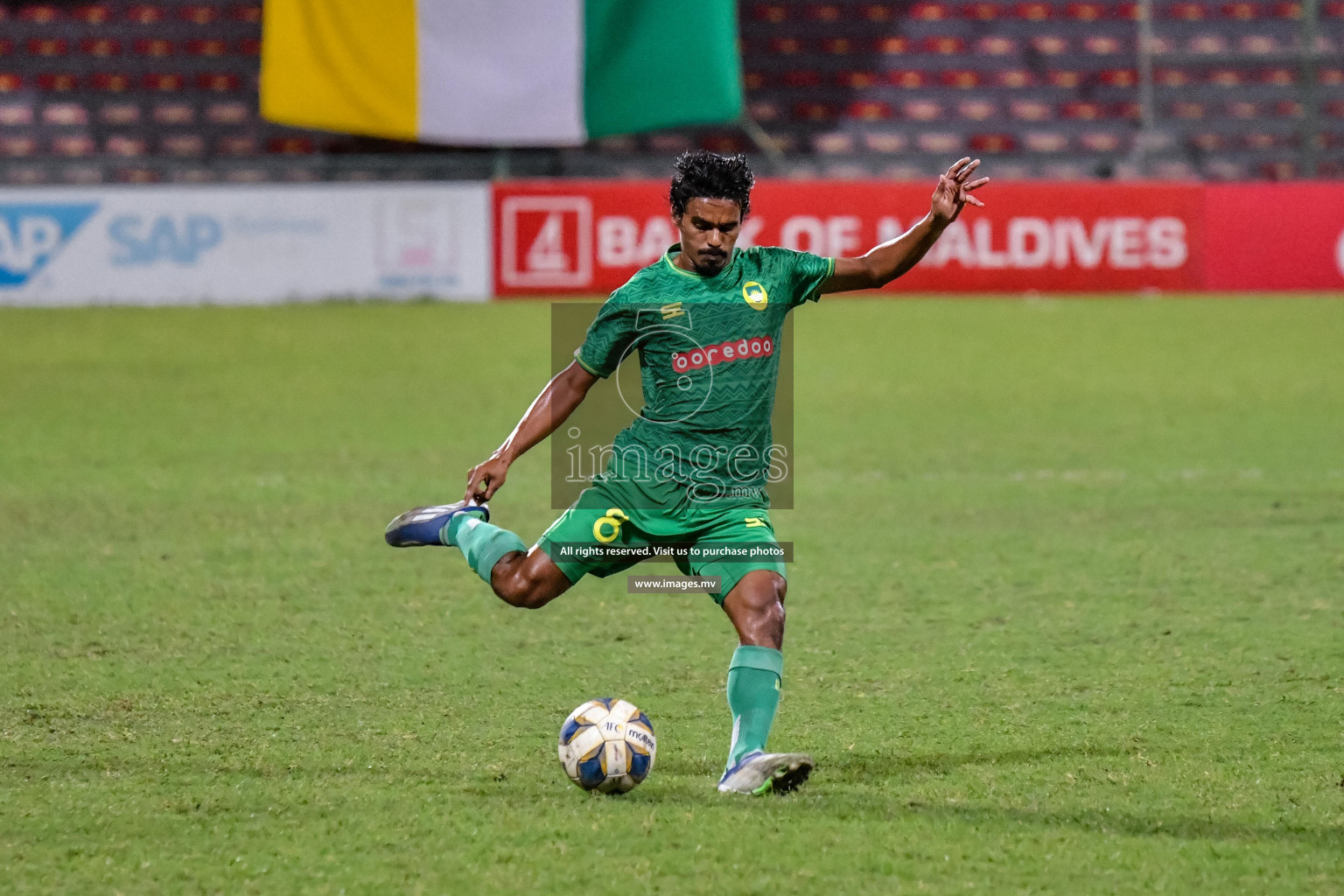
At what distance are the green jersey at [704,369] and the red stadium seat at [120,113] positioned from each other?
18.2m

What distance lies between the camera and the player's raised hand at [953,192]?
4266 mm

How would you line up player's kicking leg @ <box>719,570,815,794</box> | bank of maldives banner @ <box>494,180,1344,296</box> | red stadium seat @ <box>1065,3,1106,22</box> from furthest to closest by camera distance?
red stadium seat @ <box>1065,3,1106,22</box>, bank of maldives banner @ <box>494,180,1344,296</box>, player's kicking leg @ <box>719,570,815,794</box>

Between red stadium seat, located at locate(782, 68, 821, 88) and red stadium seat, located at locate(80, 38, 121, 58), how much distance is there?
27.8 feet

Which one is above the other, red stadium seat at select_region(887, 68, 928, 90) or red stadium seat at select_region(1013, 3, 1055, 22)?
red stadium seat at select_region(1013, 3, 1055, 22)

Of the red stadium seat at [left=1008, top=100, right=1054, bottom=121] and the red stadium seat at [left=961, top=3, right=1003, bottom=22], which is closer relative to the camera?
the red stadium seat at [left=1008, top=100, right=1054, bottom=121]

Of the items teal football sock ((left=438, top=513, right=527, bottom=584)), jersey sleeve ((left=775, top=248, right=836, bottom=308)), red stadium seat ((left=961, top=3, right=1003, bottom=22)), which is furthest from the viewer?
red stadium seat ((left=961, top=3, right=1003, bottom=22))

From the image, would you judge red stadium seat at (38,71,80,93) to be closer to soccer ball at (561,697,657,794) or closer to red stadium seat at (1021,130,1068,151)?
red stadium seat at (1021,130,1068,151)

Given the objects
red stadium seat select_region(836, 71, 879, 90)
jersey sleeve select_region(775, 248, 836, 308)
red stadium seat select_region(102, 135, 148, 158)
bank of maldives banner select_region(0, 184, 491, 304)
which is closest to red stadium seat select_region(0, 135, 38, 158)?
red stadium seat select_region(102, 135, 148, 158)

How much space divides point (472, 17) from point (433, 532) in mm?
14352

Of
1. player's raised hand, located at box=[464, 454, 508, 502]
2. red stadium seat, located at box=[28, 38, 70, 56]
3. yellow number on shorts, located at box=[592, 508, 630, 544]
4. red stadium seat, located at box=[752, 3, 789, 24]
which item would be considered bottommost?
yellow number on shorts, located at box=[592, 508, 630, 544]

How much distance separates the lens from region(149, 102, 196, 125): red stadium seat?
20984 millimetres

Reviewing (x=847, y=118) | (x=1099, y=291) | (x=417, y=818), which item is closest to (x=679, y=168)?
(x=417, y=818)

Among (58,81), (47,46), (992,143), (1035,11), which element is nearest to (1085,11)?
(1035,11)

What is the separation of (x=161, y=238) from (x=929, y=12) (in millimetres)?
11131
